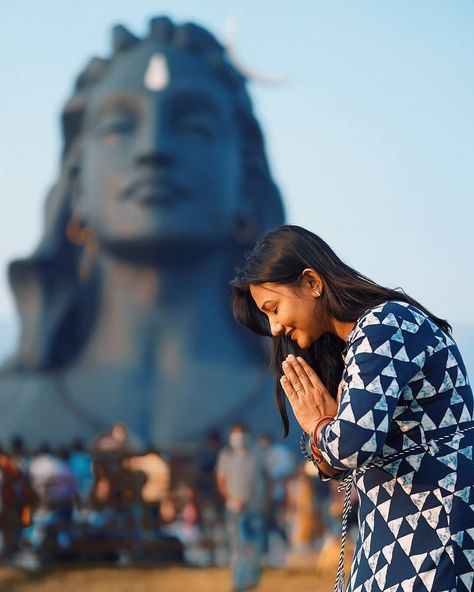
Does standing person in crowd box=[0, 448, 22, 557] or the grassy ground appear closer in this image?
the grassy ground

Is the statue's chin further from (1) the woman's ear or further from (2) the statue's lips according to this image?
(1) the woman's ear

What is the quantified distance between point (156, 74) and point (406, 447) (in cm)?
982

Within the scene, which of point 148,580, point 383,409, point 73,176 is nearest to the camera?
point 383,409

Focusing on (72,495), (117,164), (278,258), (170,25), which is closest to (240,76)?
(170,25)

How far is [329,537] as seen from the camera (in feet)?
32.6

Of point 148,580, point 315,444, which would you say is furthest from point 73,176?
point 315,444

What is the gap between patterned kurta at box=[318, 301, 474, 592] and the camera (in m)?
1.76

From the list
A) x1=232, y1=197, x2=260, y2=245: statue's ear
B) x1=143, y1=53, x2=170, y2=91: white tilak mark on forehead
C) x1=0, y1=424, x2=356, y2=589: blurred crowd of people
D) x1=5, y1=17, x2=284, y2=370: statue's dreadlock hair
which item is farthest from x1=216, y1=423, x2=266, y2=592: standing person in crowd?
x1=143, y1=53, x2=170, y2=91: white tilak mark on forehead

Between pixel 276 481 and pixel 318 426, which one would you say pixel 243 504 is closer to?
pixel 276 481

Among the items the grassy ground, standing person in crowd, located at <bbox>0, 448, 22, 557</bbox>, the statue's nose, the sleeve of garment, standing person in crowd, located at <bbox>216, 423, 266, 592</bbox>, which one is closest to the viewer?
the sleeve of garment

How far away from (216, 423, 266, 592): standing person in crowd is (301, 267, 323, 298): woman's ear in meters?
6.91

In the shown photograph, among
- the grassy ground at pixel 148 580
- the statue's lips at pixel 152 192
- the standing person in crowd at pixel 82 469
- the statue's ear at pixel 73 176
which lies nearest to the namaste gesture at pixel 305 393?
the grassy ground at pixel 148 580

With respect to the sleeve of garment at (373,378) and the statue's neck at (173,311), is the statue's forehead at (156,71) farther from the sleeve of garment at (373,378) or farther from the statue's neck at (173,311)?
the sleeve of garment at (373,378)

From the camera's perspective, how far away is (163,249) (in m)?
11.4
